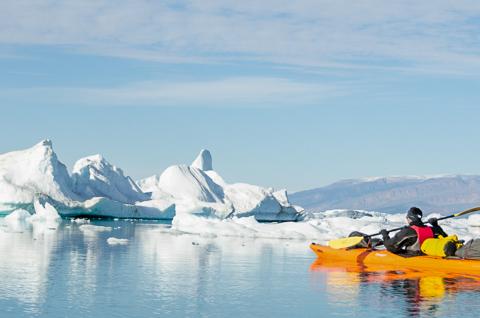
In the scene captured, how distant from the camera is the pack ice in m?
41.3

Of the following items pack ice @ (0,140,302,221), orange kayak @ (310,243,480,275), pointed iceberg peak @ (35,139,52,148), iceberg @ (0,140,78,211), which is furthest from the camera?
pointed iceberg peak @ (35,139,52,148)

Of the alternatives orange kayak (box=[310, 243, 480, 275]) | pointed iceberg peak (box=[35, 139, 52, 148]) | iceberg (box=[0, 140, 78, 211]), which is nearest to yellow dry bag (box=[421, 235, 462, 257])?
orange kayak (box=[310, 243, 480, 275])

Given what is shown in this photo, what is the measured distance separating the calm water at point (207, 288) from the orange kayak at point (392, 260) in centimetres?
46

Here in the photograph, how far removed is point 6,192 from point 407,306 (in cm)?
3374

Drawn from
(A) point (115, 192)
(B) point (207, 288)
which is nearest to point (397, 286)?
(B) point (207, 288)

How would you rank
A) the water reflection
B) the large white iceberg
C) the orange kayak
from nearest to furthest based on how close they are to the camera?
the water reflection < the orange kayak < the large white iceberg

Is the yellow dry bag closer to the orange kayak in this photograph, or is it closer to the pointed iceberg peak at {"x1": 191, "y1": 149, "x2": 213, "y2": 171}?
the orange kayak

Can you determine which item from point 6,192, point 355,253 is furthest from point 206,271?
point 6,192

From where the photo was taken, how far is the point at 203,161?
7862cm

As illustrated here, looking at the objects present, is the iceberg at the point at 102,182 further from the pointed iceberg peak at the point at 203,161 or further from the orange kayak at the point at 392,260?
the orange kayak at the point at 392,260

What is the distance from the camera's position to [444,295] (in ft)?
34.4

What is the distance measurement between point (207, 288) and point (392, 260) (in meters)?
4.24

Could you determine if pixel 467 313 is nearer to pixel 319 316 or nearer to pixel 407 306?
pixel 407 306

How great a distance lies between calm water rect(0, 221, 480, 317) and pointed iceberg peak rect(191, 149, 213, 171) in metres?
61.0
